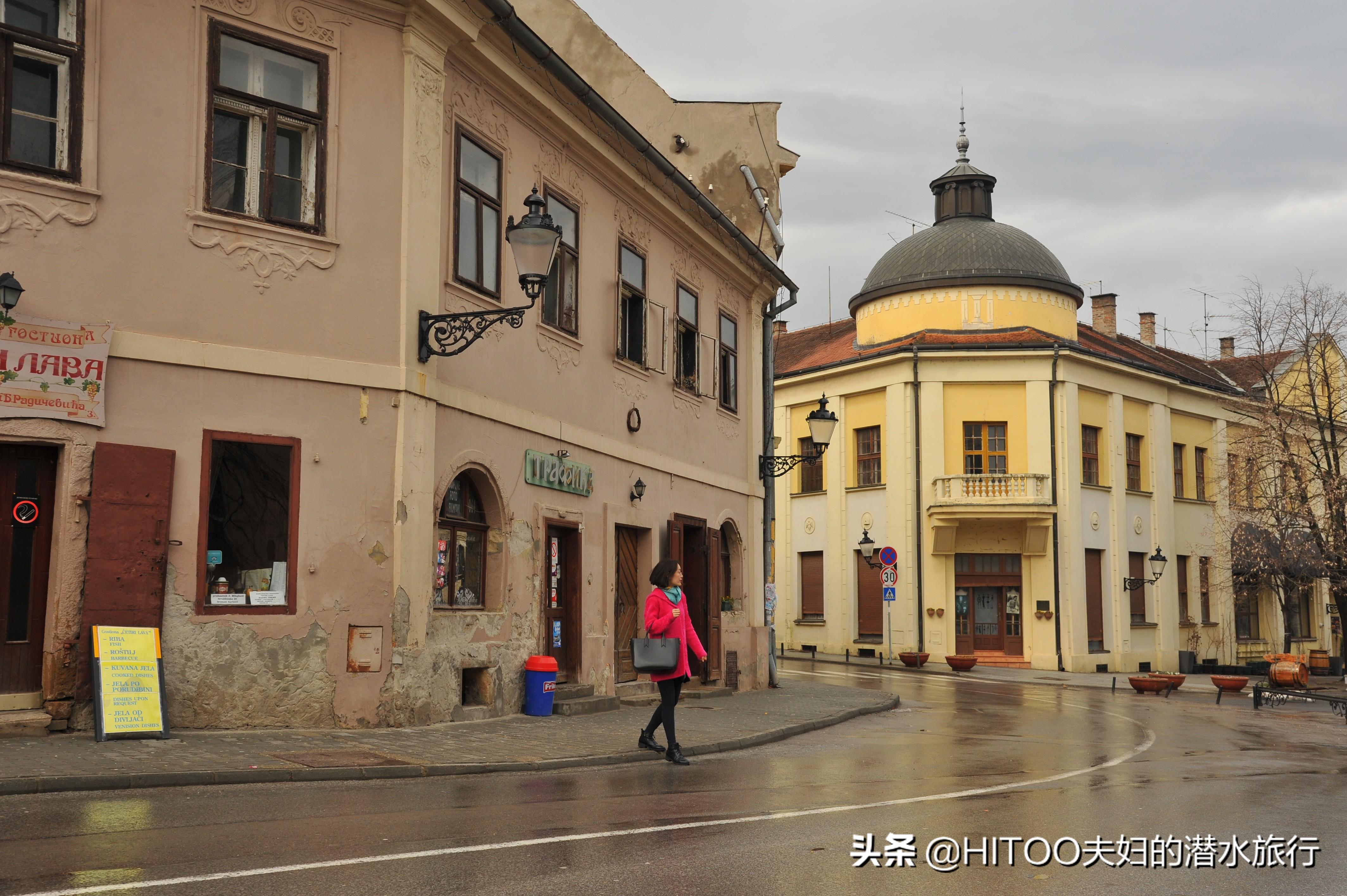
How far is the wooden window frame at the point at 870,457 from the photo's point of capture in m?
40.3

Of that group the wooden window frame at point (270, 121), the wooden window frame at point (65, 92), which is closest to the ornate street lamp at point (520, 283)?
the wooden window frame at point (270, 121)

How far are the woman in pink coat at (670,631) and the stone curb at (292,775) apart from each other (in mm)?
502

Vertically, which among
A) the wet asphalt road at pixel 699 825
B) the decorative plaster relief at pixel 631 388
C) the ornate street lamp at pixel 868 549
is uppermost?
the decorative plaster relief at pixel 631 388

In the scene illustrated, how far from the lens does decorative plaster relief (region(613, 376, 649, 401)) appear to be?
60.5 feet

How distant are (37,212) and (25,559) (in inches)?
116

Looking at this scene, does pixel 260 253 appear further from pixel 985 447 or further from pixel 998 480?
pixel 985 447

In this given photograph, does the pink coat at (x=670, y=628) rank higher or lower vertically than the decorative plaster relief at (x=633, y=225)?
lower

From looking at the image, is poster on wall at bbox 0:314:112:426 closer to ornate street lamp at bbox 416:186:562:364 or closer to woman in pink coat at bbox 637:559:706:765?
ornate street lamp at bbox 416:186:562:364

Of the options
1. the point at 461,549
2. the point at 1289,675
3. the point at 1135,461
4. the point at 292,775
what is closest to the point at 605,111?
the point at 461,549

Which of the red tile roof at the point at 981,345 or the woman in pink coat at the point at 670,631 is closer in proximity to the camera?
the woman in pink coat at the point at 670,631

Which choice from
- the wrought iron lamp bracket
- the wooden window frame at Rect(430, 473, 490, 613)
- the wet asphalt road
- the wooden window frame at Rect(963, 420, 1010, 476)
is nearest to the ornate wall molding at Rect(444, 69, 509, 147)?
the wrought iron lamp bracket

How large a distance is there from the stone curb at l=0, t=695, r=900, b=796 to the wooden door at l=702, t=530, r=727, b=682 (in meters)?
8.46

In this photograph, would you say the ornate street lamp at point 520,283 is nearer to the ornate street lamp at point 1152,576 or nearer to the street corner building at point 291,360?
the street corner building at point 291,360

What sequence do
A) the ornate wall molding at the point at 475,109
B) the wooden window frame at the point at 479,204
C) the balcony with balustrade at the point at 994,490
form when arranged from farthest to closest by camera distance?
the balcony with balustrade at the point at 994,490 < the wooden window frame at the point at 479,204 < the ornate wall molding at the point at 475,109
